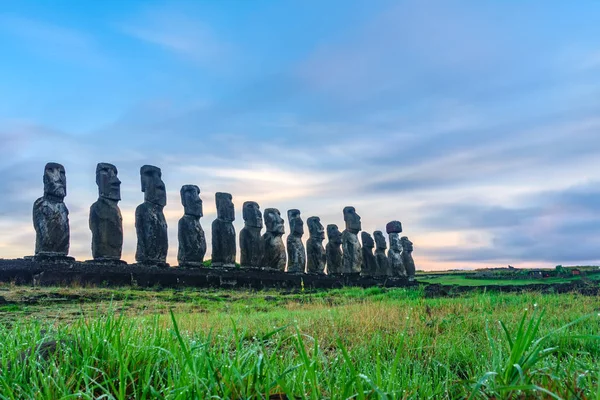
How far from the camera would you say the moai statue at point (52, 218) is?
13.1 meters

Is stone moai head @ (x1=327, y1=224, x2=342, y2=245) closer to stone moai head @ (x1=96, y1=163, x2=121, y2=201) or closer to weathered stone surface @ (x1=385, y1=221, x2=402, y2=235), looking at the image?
weathered stone surface @ (x1=385, y1=221, x2=402, y2=235)

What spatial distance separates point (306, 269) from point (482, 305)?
49.3 feet

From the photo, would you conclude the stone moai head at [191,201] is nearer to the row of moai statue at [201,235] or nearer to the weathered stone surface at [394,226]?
the row of moai statue at [201,235]

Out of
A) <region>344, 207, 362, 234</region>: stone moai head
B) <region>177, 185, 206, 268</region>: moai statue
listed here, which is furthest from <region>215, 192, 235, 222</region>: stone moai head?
<region>344, 207, 362, 234</region>: stone moai head

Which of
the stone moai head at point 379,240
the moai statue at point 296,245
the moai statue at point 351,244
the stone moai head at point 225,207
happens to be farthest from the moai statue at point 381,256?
the stone moai head at point 225,207

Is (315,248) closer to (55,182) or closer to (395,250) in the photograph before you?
(395,250)

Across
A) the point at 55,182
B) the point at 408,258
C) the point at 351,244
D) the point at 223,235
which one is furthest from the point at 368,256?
the point at 55,182

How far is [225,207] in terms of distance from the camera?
18406mm

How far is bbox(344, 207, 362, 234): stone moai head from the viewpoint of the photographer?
2497cm

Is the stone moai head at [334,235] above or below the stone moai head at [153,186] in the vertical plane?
below

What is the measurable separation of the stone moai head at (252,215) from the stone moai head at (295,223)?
8.48 ft

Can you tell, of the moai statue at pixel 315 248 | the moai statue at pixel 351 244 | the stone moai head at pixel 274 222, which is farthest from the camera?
the moai statue at pixel 351 244

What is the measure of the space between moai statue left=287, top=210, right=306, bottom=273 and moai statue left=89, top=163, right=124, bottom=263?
809cm

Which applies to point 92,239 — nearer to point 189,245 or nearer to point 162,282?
point 162,282
